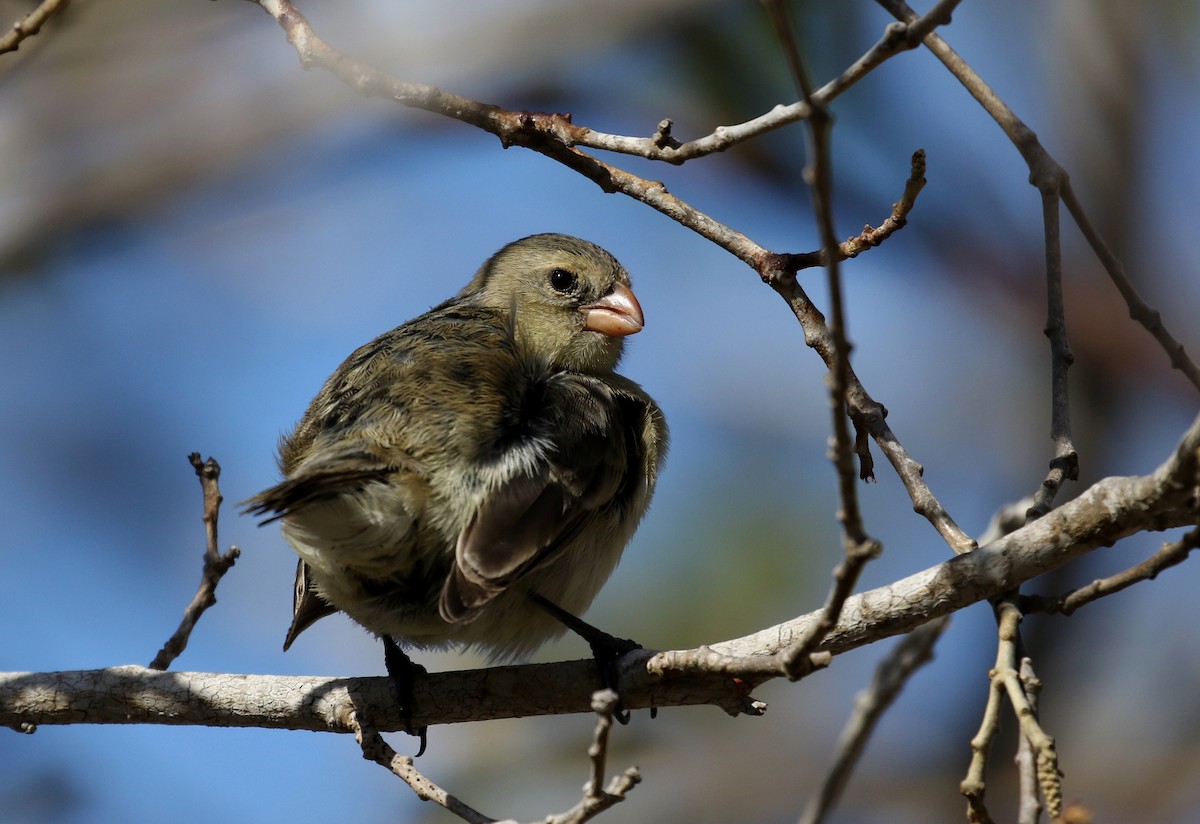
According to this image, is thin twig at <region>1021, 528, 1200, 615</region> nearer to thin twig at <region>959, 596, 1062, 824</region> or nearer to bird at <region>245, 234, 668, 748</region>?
thin twig at <region>959, 596, 1062, 824</region>

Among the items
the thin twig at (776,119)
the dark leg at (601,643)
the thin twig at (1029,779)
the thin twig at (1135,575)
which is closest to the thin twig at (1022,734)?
the thin twig at (1029,779)

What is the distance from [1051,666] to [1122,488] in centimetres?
464

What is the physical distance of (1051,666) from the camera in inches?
269

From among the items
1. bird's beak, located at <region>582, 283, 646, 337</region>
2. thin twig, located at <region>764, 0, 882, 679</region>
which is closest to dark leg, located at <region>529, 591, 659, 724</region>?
thin twig, located at <region>764, 0, 882, 679</region>

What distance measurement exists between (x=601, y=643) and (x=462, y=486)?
63 cm

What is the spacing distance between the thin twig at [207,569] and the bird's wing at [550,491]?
31.9 inches

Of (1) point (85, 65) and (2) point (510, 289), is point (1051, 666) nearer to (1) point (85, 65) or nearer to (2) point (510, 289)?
(2) point (510, 289)

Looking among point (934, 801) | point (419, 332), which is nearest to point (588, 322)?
point (419, 332)

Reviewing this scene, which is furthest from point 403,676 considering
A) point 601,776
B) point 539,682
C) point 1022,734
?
point 1022,734

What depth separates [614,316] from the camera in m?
5.06

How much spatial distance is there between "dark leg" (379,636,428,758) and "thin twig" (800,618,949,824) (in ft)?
4.50

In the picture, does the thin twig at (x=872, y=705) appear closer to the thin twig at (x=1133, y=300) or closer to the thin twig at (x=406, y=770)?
the thin twig at (x=406, y=770)

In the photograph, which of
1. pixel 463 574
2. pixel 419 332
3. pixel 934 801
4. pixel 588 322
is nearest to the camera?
pixel 463 574

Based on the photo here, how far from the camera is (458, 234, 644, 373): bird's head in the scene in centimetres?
504
